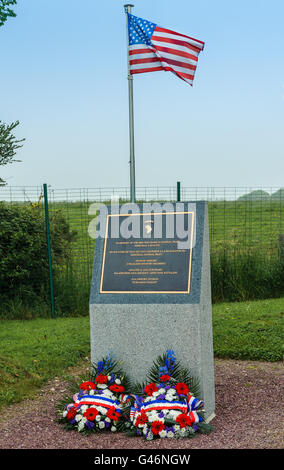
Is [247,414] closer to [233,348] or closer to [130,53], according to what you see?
[233,348]

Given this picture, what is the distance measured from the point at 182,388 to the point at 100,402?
2.75 ft

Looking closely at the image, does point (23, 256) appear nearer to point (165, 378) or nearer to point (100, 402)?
point (100, 402)

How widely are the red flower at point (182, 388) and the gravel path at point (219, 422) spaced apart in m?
0.42

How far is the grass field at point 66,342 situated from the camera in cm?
678

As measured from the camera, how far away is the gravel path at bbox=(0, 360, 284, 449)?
15.5ft

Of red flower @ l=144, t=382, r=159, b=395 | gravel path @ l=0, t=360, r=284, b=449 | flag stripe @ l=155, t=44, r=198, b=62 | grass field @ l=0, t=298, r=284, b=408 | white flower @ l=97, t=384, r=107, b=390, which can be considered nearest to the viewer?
gravel path @ l=0, t=360, r=284, b=449

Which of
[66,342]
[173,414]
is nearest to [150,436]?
[173,414]

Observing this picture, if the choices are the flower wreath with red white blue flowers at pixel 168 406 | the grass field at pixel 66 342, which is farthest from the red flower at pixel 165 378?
the grass field at pixel 66 342

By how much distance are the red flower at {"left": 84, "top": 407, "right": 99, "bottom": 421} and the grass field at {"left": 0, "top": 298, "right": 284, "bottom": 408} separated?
1.41 metres

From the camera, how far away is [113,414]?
5.17m

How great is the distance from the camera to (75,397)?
539 centimetres

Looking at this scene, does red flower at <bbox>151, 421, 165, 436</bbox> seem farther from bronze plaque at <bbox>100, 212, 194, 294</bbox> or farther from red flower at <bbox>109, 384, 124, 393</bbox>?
bronze plaque at <bbox>100, 212, 194, 294</bbox>

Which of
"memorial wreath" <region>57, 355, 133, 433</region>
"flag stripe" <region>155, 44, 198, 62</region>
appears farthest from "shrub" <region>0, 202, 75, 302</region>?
"memorial wreath" <region>57, 355, 133, 433</region>
